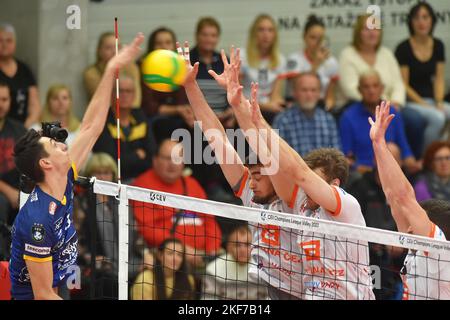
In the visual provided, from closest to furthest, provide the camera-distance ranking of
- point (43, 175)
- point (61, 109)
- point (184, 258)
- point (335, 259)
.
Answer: point (43, 175) → point (335, 259) → point (184, 258) → point (61, 109)

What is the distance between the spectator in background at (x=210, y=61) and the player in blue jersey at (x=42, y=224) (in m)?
4.88

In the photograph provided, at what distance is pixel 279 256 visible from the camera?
27.9 ft

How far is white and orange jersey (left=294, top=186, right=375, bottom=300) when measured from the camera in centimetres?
828

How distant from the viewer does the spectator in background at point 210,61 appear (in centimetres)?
1275

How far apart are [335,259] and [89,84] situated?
557 centimetres

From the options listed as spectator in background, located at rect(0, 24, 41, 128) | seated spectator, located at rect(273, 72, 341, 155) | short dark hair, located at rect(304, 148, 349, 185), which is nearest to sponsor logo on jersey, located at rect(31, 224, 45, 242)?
short dark hair, located at rect(304, 148, 349, 185)

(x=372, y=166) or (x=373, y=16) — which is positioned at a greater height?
(x=373, y=16)

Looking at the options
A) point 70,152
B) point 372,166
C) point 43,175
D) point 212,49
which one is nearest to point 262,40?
point 212,49

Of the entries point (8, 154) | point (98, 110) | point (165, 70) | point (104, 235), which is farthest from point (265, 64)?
point (98, 110)

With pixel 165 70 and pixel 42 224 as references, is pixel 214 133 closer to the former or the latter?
pixel 165 70

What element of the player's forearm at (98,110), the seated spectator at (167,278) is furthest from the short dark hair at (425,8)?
the player's forearm at (98,110)

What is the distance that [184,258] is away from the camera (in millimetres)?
11148

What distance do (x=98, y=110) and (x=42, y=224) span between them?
1.51 meters
